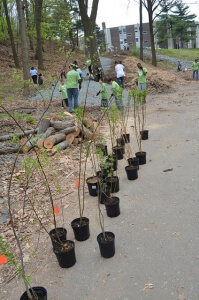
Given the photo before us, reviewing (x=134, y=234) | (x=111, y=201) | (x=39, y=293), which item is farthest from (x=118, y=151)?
(x=39, y=293)

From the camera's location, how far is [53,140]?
6453 millimetres

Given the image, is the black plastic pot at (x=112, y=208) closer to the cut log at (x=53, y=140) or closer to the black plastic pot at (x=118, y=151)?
the black plastic pot at (x=118, y=151)

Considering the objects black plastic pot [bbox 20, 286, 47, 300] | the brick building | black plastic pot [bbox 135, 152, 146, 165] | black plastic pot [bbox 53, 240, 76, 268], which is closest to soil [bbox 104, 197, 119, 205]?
black plastic pot [bbox 53, 240, 76, 268]

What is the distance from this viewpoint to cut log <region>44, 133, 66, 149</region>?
6.36 m

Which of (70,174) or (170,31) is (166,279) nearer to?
(70,174)

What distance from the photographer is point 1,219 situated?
378 cm

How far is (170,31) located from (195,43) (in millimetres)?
25765

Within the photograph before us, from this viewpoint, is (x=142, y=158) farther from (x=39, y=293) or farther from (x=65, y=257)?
(x=39, y=293)

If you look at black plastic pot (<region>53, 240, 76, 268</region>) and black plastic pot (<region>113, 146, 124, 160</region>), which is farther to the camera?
black plastic pot (<region>113, 146, 124, 160</region>)

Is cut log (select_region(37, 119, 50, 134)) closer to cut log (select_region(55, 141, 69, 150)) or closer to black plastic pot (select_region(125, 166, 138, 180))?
cut log (select_region(55, 141, 69, 150))

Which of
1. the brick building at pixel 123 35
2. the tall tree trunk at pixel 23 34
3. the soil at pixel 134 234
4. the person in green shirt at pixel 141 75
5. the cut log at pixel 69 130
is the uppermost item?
the brick building at pixel 123 35

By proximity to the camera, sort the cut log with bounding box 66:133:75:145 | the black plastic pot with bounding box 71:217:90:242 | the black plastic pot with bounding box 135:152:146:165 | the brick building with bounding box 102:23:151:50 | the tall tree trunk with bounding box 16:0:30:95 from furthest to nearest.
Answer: the brick building with bounding box 102:23:151:50 → the tall tree trunk with bounding box 16:0:30:95 → the cut log with bounding box 66:133:75:145 → the black plastic pot with bounding box 135:152:146:165 → the black plastic pot with bounding box 71:217:90:242

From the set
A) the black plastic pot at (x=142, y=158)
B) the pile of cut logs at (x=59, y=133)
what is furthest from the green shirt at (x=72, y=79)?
the black plastic pot at (x=142, y=158)

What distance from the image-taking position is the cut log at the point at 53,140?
250 inches
